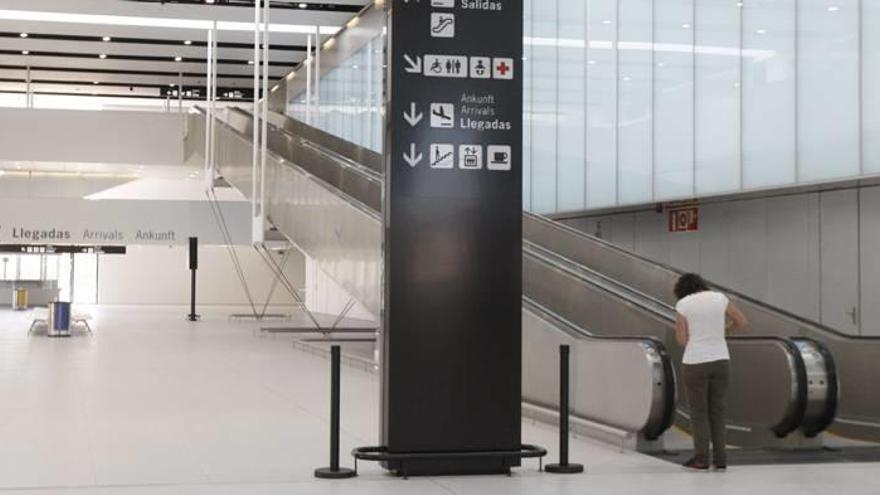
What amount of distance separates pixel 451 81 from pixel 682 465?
3.42 meters

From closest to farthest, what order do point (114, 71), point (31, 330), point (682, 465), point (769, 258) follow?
point (682, 465) < point (769, 258) < point (31, 330) < point (114, 71)

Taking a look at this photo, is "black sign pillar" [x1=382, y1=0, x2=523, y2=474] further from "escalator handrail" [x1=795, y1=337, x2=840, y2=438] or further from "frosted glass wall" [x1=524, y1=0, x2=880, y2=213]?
"frosted glass wall" [x1=524, y1=0, x2=880, y2=213]

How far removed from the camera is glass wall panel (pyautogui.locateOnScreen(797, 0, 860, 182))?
15.7 meters

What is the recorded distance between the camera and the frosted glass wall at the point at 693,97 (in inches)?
625

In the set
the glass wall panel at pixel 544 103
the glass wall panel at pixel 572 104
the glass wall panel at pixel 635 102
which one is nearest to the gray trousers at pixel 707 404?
the glass wall panel at pixel 635 102

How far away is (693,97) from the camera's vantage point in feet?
63.8

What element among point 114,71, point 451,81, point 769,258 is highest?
point 114,71

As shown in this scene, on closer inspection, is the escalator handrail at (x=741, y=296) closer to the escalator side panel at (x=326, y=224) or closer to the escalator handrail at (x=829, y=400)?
the escalator handrail at (x=829, y=400)

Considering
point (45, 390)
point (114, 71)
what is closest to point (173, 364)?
point (45, 390)

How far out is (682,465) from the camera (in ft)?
27.9

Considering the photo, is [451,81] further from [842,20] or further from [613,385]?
[842,20]

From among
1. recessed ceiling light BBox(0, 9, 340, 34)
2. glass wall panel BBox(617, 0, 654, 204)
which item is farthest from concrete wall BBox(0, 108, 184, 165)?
glass wall panel BBox(617, 0, 654, 204)

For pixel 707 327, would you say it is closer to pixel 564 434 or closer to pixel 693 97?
pixel 564 434

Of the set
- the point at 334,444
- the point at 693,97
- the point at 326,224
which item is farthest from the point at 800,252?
the point at 334,444
